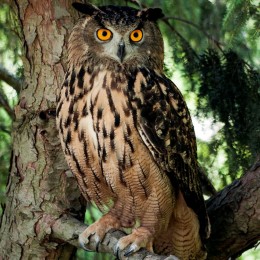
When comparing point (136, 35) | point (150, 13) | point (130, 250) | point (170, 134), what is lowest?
point (130, 250)

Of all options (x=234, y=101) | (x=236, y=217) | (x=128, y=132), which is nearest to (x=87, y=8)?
(x=128, y=132)

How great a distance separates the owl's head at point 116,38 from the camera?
3037 millimetres

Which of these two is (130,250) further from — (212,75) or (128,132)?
(212,75)

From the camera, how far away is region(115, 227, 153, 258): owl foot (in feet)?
9.62

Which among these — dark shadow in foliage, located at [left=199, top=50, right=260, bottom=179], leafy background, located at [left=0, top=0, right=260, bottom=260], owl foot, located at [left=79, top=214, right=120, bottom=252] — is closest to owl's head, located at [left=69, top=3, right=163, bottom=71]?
leafy background, located at [left=0, top=0, right=260, bottom=260]

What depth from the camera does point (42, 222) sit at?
3316 mm

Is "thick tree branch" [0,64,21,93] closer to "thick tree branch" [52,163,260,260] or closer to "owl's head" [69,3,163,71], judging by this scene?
"owl's head" [69,3,163,71]

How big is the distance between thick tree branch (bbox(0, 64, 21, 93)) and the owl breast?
770 millimetres

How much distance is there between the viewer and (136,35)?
10.2 ft

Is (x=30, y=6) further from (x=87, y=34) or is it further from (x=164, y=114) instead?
(x=164, y=114)

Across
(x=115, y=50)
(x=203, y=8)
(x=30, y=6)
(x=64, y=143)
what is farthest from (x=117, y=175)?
(x=203, y=8)

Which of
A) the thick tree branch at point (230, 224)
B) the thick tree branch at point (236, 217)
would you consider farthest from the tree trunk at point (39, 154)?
the thick tree branch at point (236, 217)

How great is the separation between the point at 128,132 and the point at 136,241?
0.47m

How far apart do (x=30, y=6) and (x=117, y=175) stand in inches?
41.8
